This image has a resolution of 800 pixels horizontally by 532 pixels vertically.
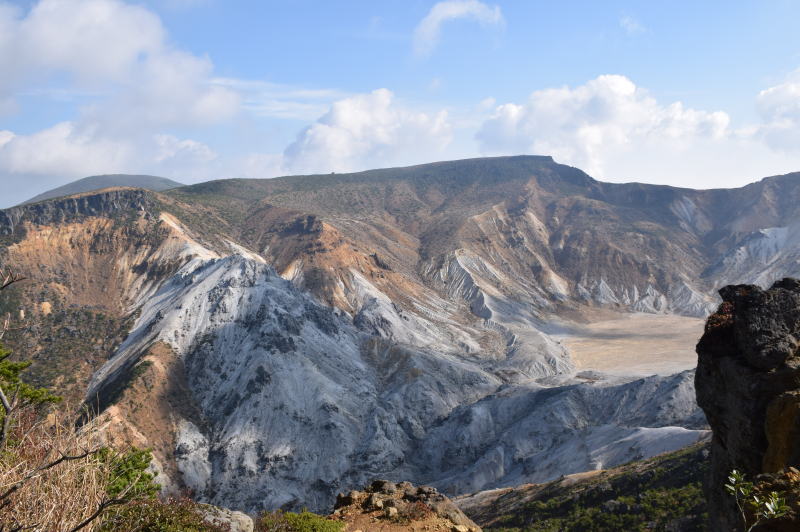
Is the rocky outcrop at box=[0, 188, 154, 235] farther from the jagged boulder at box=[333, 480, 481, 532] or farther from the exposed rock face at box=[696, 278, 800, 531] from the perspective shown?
the exposed rock face at box=[696, 278, 800, 531]

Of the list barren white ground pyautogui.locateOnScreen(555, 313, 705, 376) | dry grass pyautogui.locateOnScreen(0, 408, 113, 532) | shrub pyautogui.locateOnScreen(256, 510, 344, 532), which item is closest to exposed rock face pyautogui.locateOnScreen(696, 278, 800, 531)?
shrub pyautogui.locateOnScreen(256, 510, 344, 532)

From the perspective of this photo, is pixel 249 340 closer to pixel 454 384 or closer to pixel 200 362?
pixel 200 362

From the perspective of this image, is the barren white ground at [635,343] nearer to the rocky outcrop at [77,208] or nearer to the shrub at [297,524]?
the shrub at [297,524]

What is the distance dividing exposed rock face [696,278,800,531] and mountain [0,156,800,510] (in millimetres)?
22673

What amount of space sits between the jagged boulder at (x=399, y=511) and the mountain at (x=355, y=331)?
35.5 ft

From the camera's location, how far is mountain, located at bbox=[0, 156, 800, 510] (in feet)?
201

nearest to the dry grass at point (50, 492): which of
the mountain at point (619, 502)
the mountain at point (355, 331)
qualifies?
the mountain at point (355, 331)

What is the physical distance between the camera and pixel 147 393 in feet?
207

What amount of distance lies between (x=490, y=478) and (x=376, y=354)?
32471mm

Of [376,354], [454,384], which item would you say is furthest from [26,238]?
[454,384]

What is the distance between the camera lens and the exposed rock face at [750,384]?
50.1 ft

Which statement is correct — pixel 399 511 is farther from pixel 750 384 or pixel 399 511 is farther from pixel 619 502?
pixel 619 502

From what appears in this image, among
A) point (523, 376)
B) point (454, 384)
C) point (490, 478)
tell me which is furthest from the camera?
point (523, 376)

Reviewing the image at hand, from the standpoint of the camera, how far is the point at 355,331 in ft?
305
